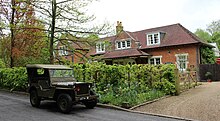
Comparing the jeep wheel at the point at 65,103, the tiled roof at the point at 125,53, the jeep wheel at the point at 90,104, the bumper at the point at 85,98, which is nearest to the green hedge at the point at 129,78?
the jeep wheel at the point at 90,104

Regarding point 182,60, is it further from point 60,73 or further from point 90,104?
point 60,73

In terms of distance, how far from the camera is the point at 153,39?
27062 millimetres

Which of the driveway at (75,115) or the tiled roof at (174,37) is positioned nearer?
the driveway at (75,115)

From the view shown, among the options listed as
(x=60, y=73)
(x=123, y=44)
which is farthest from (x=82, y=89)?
(x=123, y=44)

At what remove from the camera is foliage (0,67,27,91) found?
16.5 meters

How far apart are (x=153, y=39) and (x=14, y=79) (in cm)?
1631

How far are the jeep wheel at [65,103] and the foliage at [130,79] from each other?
96.6 inches

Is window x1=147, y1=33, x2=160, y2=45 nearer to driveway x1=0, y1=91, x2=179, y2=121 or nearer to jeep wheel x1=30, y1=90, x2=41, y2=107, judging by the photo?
driveway x1=0, y1=91, x2=179, y2=121

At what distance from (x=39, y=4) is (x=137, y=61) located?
16.1 metres

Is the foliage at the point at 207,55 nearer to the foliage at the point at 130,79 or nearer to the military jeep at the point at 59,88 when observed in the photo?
the foliage at the point at 130,79

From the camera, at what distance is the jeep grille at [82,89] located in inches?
367

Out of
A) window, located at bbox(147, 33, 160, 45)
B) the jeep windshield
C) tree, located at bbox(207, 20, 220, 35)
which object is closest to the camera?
the jeep windshield

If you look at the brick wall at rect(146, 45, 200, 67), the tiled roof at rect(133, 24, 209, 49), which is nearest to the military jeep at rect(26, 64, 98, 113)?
the brick wall at rect(146, 45, 200, 67)

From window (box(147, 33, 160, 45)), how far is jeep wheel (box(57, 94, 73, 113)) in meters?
19.2
